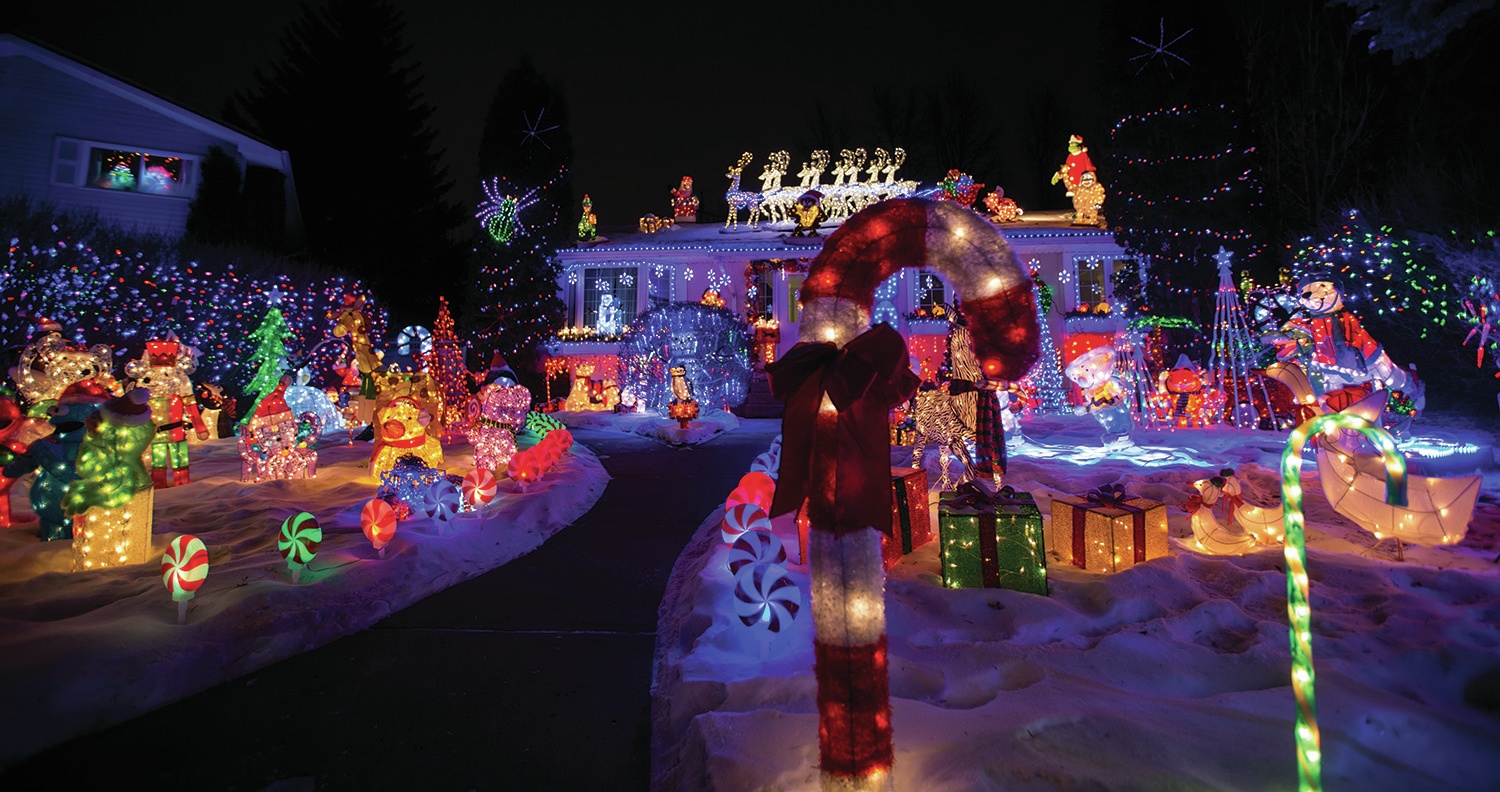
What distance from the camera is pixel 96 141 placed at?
15953 millimetres

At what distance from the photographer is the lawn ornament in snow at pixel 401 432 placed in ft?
26.6

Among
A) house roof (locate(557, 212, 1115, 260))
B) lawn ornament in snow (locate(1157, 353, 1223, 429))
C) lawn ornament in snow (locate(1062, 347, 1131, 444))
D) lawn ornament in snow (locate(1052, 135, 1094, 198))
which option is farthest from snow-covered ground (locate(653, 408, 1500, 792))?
lawn ornament in snow (locate(1052, 135, 1094, 198))

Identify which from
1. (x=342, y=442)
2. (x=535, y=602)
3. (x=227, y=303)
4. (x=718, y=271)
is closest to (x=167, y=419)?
(x=342, y=442)

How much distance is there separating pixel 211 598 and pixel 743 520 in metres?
3.54

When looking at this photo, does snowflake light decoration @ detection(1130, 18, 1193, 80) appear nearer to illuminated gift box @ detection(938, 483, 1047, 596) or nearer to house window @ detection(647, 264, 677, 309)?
house window @ detection(647, 264, 677, 309)

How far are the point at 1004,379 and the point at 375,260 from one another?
2890cm

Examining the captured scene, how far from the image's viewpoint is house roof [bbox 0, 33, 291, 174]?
1509 centimetres

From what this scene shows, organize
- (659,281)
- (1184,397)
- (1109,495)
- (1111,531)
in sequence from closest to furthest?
1. (1111,531)
2. (1109,495)
3. (1184,397)
4. (659,281)

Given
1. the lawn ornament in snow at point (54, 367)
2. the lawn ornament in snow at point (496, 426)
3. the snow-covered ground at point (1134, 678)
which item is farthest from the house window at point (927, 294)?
the lawn ornament in snow at point (54, 367)

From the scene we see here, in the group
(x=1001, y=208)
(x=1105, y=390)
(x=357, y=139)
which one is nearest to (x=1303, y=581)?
(x=1105, y=390)

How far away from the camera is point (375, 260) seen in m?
26.6

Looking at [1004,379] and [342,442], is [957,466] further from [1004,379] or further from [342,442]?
[342,442]

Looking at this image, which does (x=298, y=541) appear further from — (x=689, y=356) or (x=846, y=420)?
(x=689, y=356)

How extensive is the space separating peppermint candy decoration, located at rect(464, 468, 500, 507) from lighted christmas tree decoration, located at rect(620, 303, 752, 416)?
29.9 ft
